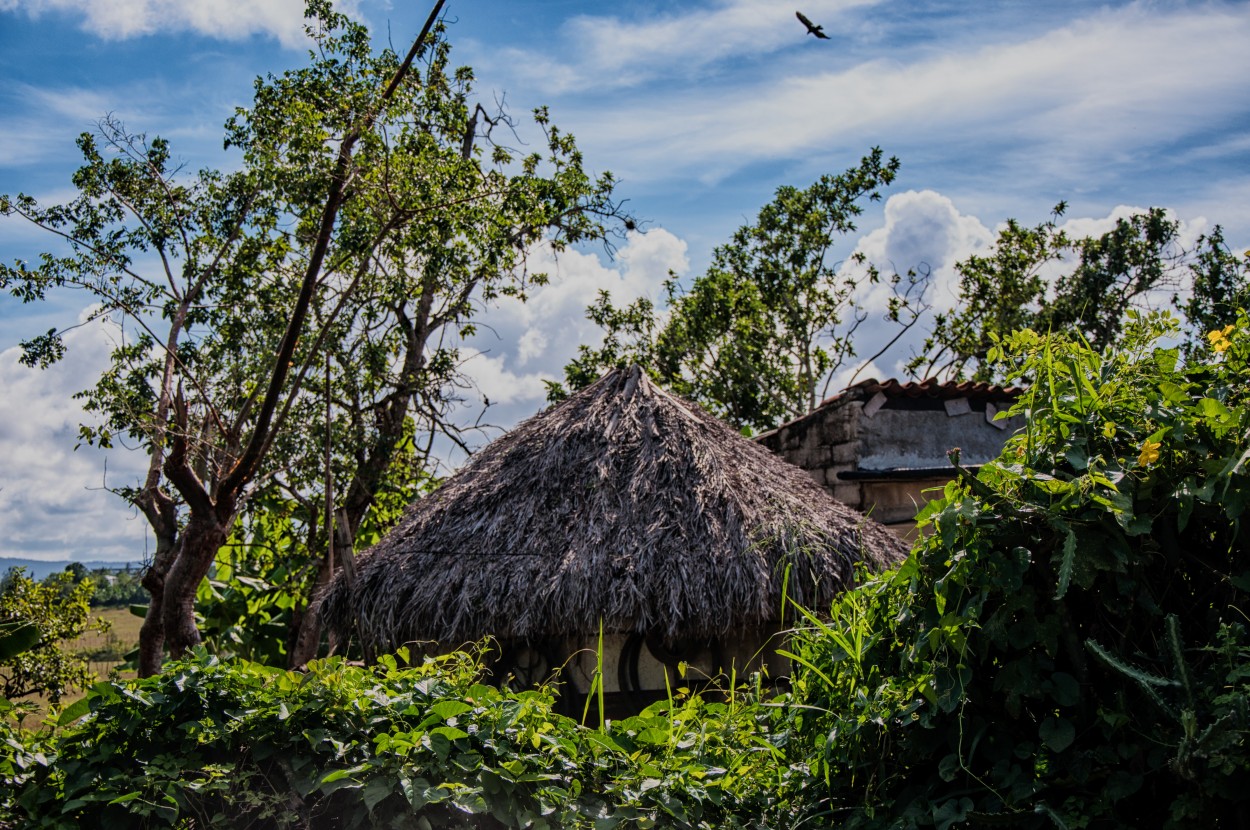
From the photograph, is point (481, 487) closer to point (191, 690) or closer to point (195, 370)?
point (195, 370)

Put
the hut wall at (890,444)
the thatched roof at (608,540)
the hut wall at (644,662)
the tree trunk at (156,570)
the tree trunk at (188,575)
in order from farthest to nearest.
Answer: the hut wall at (890,444)
the tree trunk at (156,570)
the tree trunk at (188,575)
the hut wall at (644,662)
the thatched roof at (608,540)

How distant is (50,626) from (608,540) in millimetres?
6015

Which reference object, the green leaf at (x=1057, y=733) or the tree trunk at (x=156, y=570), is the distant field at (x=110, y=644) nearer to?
the tree trunk at (x=156, y=570)

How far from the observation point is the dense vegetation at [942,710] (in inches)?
83.3

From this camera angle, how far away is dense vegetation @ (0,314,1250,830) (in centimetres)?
212

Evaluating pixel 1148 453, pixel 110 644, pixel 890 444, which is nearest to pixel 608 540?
pixel 890 444

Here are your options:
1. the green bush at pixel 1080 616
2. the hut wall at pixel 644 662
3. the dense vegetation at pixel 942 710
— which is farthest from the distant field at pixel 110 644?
the green bush at pixel 1080 616

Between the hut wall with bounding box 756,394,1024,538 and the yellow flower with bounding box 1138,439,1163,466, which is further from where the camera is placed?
the hut wall with bounding box 756,394,1024,538

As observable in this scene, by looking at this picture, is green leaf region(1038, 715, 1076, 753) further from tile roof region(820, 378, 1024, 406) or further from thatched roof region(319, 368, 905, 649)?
tile roof region(820, 378, 1024, 406)

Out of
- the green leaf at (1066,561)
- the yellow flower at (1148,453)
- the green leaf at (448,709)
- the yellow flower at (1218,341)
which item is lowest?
the green leaf at (448,709)

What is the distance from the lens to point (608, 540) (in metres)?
6.43

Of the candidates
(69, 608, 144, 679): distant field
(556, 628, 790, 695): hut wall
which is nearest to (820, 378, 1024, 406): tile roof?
(556, 628, 790, 695): hut wall

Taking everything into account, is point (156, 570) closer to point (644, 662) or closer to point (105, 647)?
point (644, 662)

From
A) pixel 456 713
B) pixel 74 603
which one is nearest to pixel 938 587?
pixel 456 713
